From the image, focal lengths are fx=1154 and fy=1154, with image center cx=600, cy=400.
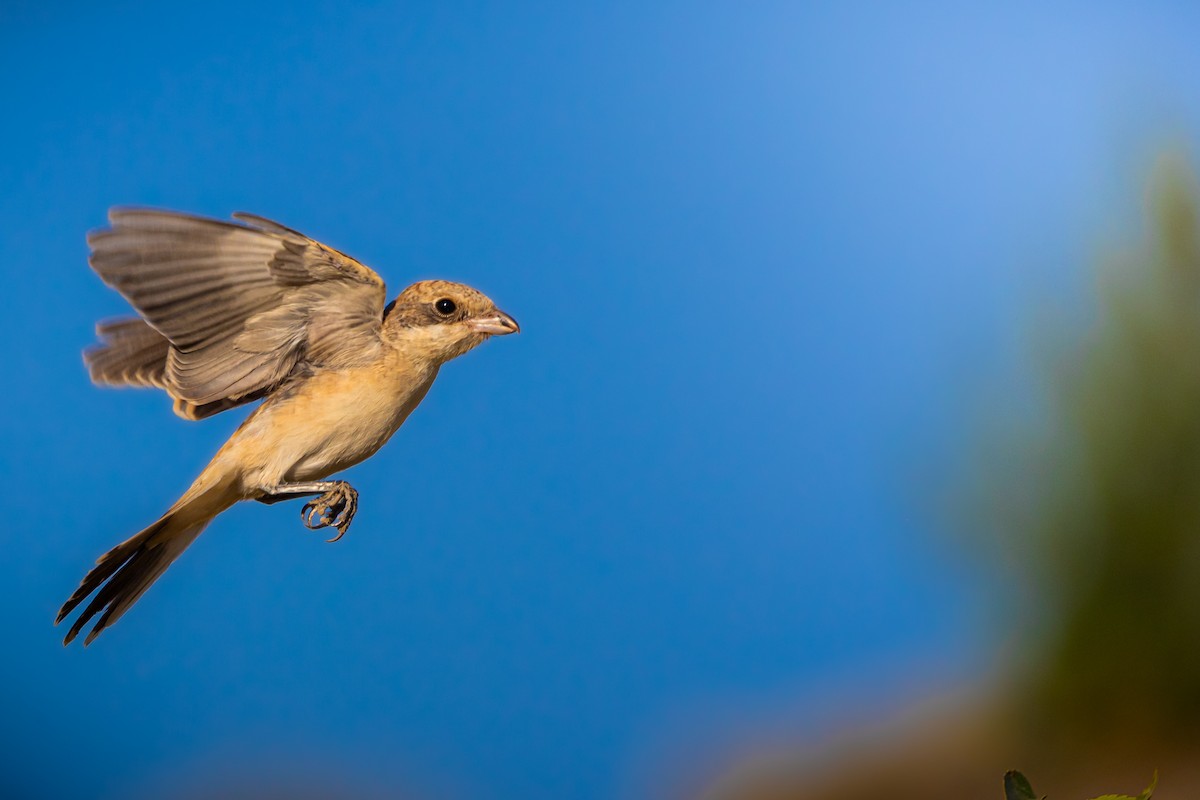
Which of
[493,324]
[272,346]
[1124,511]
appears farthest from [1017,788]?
[1124,511]

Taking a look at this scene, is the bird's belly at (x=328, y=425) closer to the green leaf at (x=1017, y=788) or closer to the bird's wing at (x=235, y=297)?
the bird's wing at (x=235, y=297)

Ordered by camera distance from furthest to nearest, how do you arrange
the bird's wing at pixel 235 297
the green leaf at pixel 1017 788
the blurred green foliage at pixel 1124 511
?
1. the blurred green foliage at pixel 1124 511
2. the bird's wing at pixel 235 297
3. the green leaf at pixel 1017 788

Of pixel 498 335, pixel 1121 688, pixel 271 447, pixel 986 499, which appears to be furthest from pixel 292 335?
pixel 1121 688

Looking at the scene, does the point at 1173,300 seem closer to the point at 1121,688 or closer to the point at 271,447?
the point at 1121,688

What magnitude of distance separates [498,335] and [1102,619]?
341 centimetres

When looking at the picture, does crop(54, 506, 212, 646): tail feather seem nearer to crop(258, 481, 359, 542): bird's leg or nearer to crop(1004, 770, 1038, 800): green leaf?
crop(258, 481, 359, 542): bird's leg

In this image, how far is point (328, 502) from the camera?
1215mm

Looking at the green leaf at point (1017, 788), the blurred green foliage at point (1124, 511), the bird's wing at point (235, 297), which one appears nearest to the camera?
the green leaf at point (1017, 788)

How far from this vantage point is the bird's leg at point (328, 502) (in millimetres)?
1197

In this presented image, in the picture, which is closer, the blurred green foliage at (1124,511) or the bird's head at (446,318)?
the bird's head at (446,318)

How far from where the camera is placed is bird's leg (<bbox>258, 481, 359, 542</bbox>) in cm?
120

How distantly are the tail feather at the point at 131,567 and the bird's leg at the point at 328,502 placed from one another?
0.41 feet

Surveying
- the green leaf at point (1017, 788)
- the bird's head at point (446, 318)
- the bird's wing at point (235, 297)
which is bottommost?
the green leaf at point (1017, 788)

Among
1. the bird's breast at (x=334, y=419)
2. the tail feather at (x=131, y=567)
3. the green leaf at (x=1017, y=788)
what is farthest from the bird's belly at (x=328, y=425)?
the green leaf at (x=1017, y=788)
